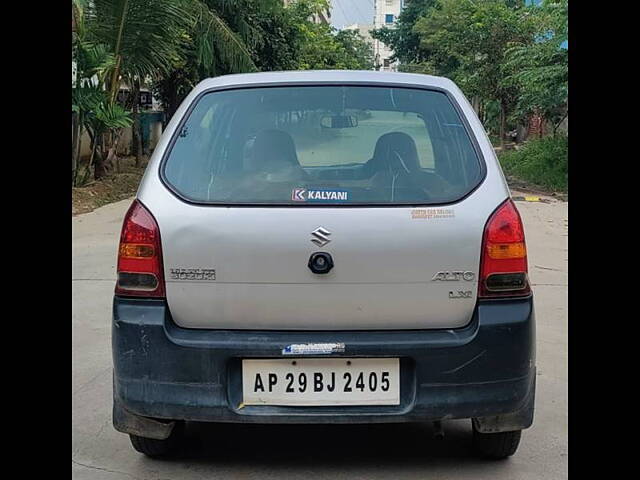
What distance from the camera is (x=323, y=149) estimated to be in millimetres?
3346

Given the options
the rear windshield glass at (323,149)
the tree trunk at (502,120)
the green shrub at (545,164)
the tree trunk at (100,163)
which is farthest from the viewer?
the tree trunk at (502,120)

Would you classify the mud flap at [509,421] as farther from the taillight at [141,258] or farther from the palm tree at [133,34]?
the palm tree at [133,34]

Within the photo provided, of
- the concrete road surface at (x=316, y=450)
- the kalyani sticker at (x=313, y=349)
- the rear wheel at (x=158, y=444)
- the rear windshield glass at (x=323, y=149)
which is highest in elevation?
Answer: the rear windshield glass at (x=323, y=149)

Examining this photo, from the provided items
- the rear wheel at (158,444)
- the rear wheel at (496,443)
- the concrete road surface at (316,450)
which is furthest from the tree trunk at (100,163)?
the rear wheel at (496,443)

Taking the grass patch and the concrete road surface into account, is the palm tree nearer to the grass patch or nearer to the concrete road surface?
the grass patch

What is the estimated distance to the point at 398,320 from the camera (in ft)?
9.39

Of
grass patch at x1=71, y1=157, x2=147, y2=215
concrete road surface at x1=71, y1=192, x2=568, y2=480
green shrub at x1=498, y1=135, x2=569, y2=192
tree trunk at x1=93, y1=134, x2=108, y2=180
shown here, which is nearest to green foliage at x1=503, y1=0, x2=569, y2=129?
green shrub at x1=498, y1=135, x2=569, y2=192

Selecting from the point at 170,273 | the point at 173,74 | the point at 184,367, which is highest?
the point at 173,74

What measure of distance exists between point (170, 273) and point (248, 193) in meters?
0.42

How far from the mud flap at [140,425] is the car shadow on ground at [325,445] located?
0.28m

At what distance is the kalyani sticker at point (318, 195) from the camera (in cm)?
288

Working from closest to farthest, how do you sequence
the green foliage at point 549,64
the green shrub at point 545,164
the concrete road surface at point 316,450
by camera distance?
the concrete road surface at point 316,450 < the green foliage at point 549,64 < the green shrub at point 545,164
